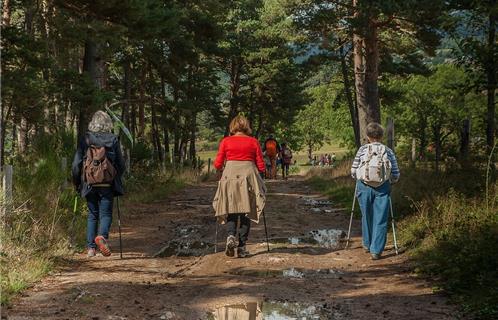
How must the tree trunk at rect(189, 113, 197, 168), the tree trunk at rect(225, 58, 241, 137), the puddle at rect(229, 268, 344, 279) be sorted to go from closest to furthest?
the puddle at rect(229, 268, 344, 279) < the tree trunk at rect(189, 113, 197, 168) < the tree trunk at rect(225, 58, 241, 137)

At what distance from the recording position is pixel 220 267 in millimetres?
7375

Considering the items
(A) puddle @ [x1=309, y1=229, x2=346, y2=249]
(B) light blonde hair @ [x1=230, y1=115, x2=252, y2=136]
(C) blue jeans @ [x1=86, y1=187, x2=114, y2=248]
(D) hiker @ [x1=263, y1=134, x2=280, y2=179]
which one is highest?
(B) light blonde hair @ [x1=230, y1=115, x2=252, y2=136]

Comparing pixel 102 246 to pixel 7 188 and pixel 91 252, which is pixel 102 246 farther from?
pixel 7 188

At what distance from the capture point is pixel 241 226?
27.0 feet

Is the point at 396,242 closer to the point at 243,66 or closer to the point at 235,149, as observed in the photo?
the point at 235,149

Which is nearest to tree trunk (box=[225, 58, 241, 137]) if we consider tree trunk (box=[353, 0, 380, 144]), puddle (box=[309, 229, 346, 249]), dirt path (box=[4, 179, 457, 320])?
tree trunk (box=[353, 0, 380, 144])

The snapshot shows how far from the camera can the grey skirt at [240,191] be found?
Answer: 811 centimetres

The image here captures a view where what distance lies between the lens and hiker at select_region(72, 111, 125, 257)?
25.3 ft

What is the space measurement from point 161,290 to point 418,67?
26978 millimetres

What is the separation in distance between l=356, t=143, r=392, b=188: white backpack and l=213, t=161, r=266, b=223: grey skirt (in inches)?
59.2

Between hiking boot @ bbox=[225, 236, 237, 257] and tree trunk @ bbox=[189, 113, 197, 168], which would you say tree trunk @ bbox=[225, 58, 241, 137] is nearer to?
tree trunk @ bbox=[189, 113, 197, 168]

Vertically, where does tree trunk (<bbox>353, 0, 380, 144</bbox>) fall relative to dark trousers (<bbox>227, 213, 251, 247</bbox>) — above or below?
above

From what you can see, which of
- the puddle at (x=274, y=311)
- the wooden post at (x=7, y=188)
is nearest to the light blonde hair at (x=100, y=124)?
the wooden post at (x=7, y=188)

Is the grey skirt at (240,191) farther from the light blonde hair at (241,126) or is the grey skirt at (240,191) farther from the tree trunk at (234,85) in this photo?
the tree trunk at (234,85)
